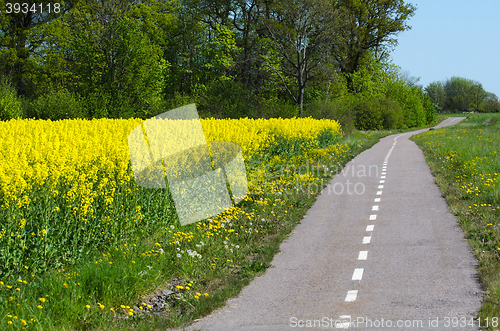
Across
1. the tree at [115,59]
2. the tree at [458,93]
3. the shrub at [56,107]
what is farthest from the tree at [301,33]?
the tree at [458,93]

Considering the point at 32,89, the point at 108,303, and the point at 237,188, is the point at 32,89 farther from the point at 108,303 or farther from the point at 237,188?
the point at 108,303

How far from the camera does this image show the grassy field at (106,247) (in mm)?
5484

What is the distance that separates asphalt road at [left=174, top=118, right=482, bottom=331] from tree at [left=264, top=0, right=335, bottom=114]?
29.7 meters

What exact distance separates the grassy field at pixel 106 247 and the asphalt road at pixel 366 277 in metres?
0.44

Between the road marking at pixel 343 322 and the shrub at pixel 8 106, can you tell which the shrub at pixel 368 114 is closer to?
the shrub at pixel 8 106

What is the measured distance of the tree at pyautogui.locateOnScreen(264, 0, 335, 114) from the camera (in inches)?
1527

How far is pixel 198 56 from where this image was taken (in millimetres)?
53969

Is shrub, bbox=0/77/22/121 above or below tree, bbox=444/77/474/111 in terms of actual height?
below

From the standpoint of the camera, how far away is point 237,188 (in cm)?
1185

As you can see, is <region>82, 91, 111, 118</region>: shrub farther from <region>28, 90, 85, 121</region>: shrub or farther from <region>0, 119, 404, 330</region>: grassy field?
<region>0, 119, 404, 330</region>: grassy field

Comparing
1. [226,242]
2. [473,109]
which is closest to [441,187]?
[226,242]

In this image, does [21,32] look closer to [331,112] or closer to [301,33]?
[301,33]

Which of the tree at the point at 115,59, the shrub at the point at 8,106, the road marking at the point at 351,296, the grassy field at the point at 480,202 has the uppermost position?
the tree at the point at 115,59

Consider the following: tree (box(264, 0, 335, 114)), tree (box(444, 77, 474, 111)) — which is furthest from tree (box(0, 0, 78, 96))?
tree (box(444, 77, 474, 111))
